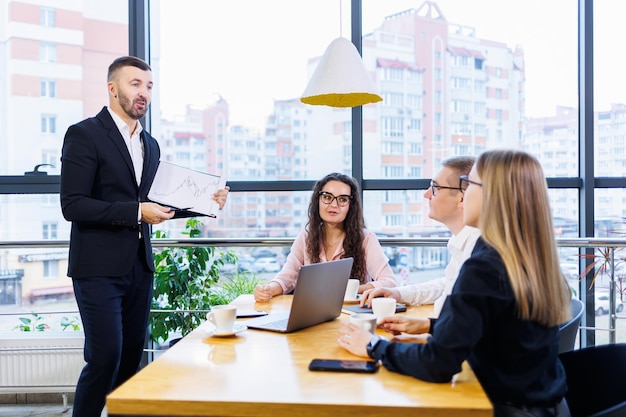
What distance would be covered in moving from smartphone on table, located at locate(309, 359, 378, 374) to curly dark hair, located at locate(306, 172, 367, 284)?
1.32 meters

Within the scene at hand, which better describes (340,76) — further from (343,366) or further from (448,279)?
(343,366)

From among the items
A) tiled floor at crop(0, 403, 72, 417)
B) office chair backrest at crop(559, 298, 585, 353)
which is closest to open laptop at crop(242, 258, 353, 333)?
office chair backrest at crop(559, 298, 585, 353)

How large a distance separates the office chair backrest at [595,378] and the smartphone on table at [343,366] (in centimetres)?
63

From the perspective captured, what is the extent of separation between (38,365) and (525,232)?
2931mm

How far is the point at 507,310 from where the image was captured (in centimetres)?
136

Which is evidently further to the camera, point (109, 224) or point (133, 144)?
point (133, 144)

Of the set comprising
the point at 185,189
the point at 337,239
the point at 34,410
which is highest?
the point at 185,189

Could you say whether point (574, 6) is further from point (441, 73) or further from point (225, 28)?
point (225, 28)

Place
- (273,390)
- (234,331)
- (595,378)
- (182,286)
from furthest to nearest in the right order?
(182,286), (234,331), (595,378), (273,390)

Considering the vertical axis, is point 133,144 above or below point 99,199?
above

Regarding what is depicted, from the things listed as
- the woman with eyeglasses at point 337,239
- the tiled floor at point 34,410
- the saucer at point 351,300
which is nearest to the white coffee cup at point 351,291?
the saucer at point 351,300

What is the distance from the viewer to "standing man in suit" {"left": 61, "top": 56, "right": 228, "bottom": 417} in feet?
7.86

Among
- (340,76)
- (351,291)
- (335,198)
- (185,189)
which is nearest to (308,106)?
(335,198)

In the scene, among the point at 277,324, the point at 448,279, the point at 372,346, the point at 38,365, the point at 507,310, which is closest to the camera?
the point at 507,310
